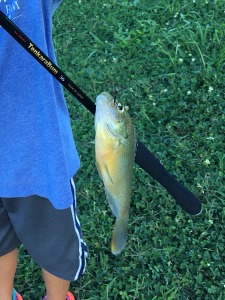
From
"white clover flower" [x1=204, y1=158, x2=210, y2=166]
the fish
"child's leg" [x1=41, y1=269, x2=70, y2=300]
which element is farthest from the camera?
"white clover flower" [x1=204, y1=158, x2=210, y2=166]

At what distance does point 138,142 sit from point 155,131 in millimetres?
1770

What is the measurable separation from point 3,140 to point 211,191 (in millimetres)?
1626

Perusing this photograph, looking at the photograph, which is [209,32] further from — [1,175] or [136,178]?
[1,175]

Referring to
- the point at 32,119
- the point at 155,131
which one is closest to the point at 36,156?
the point at 32,119

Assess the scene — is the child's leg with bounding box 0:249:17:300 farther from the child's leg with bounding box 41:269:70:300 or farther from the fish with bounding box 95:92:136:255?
the fish with bounding box 95:92:136:255

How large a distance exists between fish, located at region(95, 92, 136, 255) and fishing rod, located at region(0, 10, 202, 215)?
0.66 ft

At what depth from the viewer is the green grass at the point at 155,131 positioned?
2.82 m

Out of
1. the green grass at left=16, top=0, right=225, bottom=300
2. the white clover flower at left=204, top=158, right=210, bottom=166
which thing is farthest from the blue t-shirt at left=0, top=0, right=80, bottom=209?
the white clover flower at left=204, top=158, right=210, bottom=166

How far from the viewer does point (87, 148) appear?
3.63 m

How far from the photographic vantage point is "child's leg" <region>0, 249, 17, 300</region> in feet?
7.93

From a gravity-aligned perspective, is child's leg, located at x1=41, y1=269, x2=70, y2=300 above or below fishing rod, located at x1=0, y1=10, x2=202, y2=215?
below

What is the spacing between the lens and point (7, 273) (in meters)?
2.47

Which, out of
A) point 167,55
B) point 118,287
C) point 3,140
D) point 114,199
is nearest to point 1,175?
point 3,140

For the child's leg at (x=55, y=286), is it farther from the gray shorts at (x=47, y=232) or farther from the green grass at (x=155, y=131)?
the green grass at (x=155, y=131)
